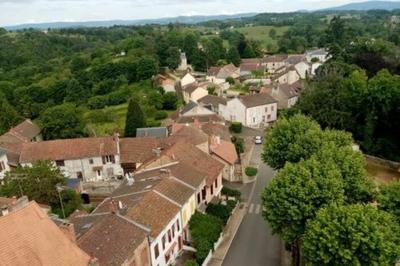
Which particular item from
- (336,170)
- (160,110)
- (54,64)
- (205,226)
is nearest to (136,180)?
(205,226)

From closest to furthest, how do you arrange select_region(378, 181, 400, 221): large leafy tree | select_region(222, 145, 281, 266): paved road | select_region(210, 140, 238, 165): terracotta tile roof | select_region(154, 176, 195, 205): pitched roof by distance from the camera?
1. select_region(378, 181, 400, 221): large leafy tree
2. select_region(154, 176, 195, 205): pitched roof
3. select_region(222, 145, 281, 266): paved road
4. select_region(210, 140, 238, 165): terracotta tile roof

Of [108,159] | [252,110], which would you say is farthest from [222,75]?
[108,159]

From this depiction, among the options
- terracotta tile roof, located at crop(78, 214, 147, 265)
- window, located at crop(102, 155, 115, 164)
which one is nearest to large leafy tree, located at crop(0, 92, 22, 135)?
window, located at crop(102, 155, 115, 164)

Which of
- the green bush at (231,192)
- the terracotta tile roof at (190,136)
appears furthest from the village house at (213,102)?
the green bush at (231,192)

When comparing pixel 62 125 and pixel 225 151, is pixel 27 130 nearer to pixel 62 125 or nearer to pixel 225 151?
pixel 62 125

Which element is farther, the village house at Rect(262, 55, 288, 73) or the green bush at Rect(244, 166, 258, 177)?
the village house at Rect(262, 55, 288, 73)

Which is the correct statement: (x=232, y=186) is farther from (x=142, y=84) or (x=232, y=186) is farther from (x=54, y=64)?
(x=54, y=64)

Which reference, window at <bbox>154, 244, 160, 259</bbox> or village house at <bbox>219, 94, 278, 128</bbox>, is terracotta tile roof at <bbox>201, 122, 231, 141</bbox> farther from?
window at <bbox>154, 244, 160, 259</bbox>
